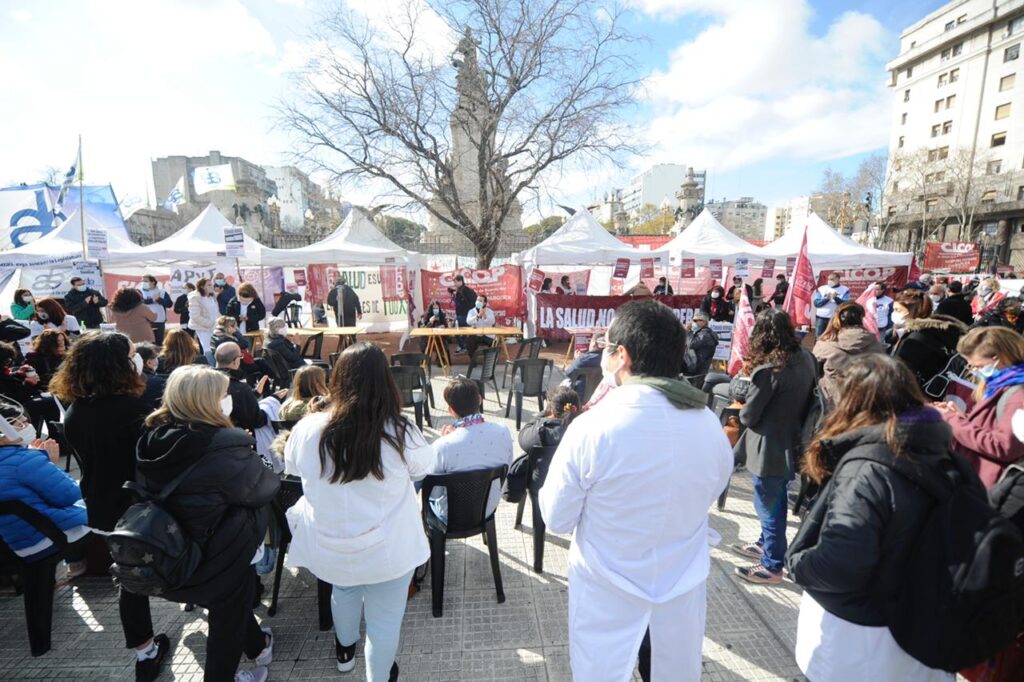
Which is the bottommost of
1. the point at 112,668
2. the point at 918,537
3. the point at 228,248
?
the point at 112,668

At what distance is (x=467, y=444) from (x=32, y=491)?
231 cm

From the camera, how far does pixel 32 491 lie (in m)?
2.40

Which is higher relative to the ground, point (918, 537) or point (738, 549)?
point (918, 537)

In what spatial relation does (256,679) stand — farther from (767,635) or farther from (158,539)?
(767,635)

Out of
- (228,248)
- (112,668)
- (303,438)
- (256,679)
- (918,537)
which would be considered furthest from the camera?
(228,248)

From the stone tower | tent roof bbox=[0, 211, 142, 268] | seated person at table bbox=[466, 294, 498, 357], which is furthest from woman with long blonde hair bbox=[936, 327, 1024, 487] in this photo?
the stone tower

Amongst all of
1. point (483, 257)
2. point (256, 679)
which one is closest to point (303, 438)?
point (256, 679)

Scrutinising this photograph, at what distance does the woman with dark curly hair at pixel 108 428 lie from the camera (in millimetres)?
2357

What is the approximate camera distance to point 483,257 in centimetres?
1675

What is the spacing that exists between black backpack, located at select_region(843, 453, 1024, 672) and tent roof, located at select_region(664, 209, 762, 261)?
37.9ft

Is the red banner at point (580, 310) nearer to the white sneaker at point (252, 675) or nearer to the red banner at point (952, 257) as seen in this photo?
the white sneaker at point (252, 675)

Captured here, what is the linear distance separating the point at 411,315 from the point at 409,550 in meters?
11.5

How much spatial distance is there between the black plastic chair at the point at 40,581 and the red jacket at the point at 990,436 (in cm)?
459

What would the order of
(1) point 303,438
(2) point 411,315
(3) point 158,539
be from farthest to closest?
(2) point 411,315 → (1) point 303,438 → (3) point 158,539
